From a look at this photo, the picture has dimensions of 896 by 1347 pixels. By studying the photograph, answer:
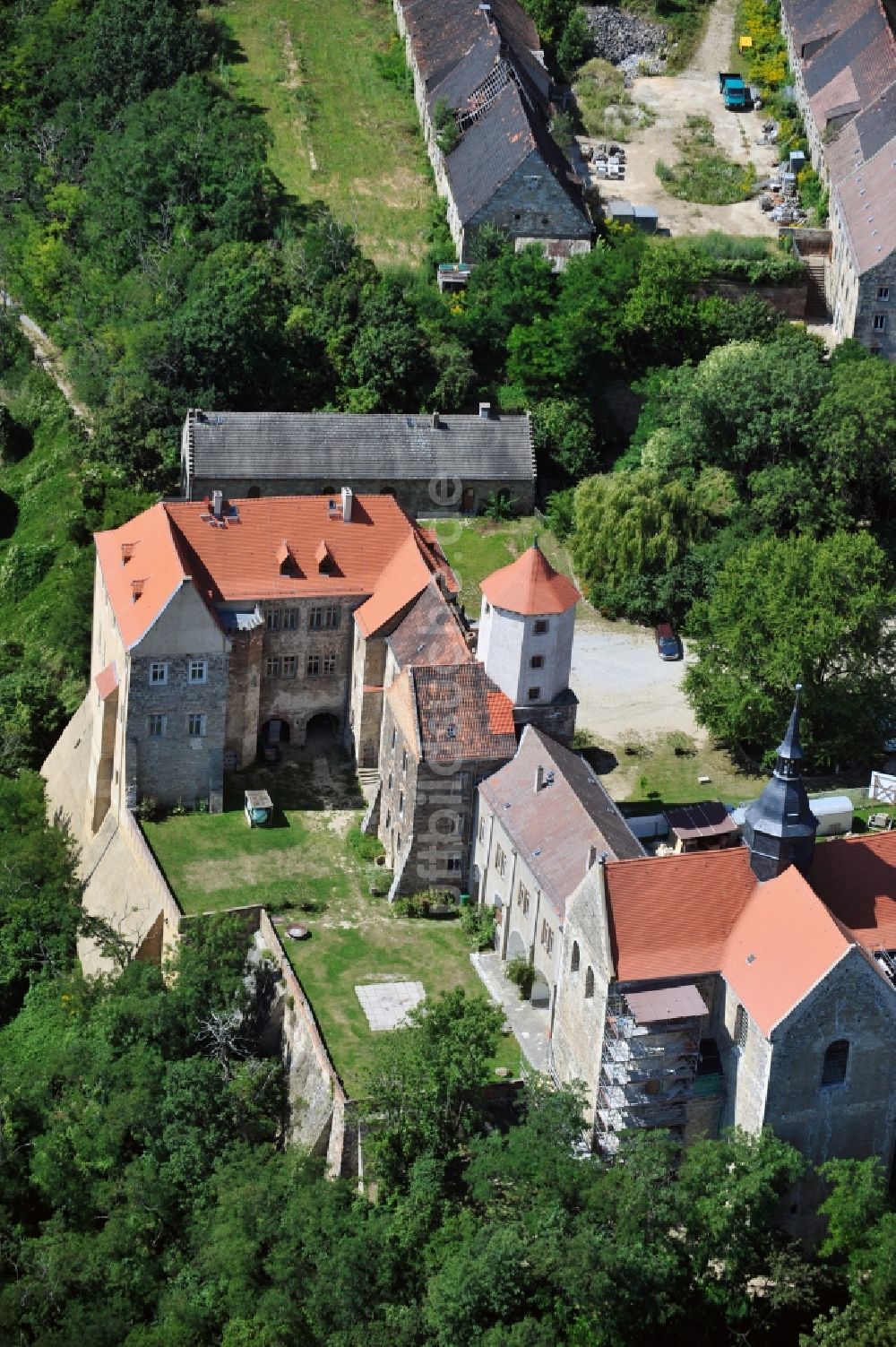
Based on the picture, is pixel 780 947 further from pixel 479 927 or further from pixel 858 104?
pixel 858 104

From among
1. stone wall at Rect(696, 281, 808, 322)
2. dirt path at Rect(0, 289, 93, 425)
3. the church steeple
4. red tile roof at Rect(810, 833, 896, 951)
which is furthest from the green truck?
the church steeple

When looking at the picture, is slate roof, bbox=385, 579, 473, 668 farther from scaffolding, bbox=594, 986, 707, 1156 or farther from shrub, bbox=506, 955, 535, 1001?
scaffolding, bbox=594, 986, 707, 1156

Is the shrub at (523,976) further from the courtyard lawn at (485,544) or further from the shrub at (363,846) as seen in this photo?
the courtyard lawn at (485,544)

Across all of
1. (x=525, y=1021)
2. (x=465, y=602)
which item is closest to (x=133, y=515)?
(x=465, y=602)

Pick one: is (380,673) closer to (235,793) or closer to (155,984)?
(235,793)

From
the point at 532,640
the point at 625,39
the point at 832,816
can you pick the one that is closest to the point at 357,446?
the point at 532,640

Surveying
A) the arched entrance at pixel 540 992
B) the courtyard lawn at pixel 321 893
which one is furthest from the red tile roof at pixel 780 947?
the courtyard lawn at pixel 321 893
